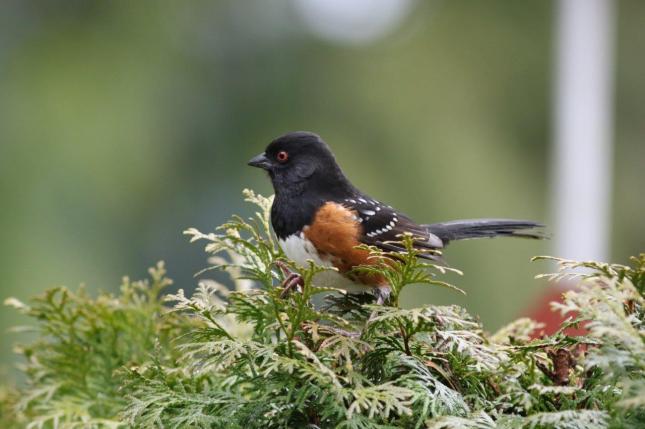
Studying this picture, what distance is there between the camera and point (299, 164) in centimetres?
204

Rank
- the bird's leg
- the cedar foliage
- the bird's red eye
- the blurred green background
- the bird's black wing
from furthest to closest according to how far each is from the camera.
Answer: the blurred green background < the bird's red eye < the bird's black wing < the bird's leg < the cedar foliage

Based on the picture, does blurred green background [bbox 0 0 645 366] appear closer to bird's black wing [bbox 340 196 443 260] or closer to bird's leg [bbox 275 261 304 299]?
bird's black wing [bbox 340 196 443 260]

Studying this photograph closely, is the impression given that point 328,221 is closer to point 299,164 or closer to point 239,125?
point 299,164

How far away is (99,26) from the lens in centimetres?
768

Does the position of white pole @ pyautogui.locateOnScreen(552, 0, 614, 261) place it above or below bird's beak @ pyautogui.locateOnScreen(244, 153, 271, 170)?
above

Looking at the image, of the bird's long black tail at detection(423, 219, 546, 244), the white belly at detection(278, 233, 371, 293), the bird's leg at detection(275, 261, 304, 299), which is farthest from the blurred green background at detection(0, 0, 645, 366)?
the bird's leg at detection(275, 261, 304, 299)

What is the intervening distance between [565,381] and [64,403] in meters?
0.90

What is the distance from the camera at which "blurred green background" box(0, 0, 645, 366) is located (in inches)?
242

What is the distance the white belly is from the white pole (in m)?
3.78

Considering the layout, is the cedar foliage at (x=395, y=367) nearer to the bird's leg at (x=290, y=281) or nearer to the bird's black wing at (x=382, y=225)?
the bird's leg at (x=290, y=281)

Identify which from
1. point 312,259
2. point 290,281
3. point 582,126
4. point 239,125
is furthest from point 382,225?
point 239,125

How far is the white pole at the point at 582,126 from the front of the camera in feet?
17.9

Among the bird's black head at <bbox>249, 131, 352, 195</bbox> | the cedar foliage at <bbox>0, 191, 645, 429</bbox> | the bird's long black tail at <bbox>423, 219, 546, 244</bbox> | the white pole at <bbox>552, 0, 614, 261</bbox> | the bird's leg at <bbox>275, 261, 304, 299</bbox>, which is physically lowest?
the cedar foliage at <bbox>0, 191, 645, 429</bbox>

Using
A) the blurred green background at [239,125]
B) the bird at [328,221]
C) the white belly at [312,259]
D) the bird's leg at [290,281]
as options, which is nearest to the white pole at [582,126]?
the blurred green background at [239,125]
